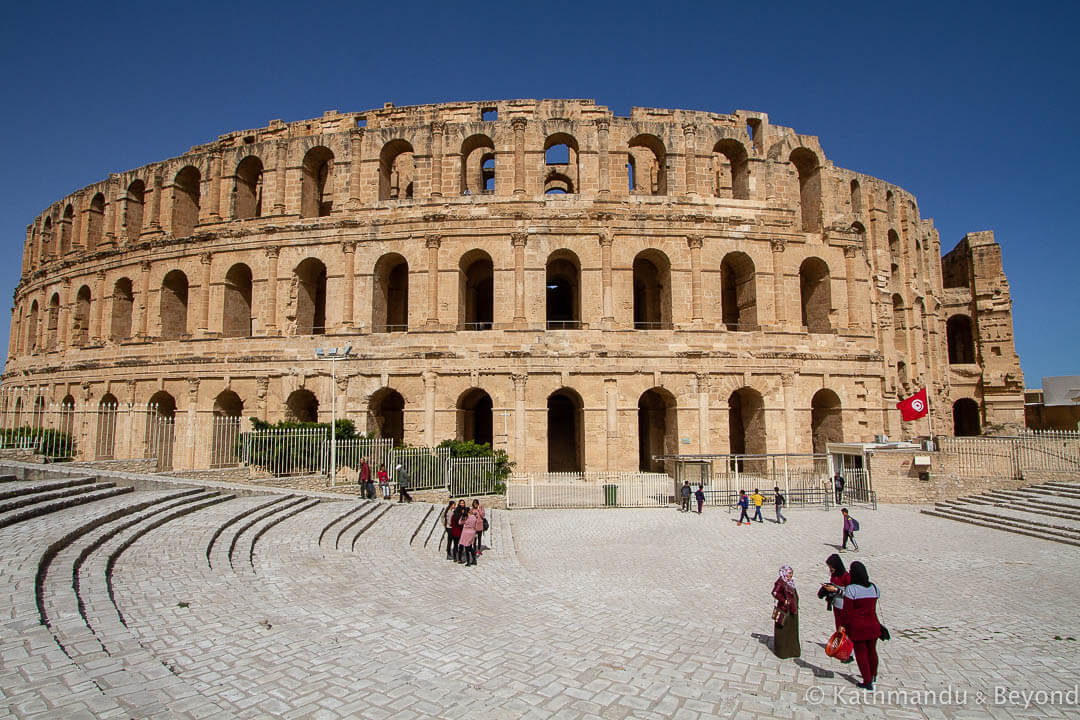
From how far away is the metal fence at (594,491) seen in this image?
58.0 feet

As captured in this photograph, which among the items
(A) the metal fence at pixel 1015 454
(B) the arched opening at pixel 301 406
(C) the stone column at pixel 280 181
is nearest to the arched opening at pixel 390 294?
(B) the arched opening at pixel 301 406

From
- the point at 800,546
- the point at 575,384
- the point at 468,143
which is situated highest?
the point at 468,143

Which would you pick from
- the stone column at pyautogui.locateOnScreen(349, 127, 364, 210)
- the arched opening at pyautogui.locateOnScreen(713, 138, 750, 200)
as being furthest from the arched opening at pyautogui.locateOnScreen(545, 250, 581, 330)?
the stone column at pyautogui.locateOnScreen(349, 127, 364, 210)

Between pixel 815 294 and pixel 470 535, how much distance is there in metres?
21.2

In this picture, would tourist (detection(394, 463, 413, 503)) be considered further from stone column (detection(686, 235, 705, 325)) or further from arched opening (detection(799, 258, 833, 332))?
arched opening (detection(799, 258, 833, 332))

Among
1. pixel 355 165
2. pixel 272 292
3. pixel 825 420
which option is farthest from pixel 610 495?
pixel 355 165

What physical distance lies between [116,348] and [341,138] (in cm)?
1473

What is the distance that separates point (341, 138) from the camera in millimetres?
24547

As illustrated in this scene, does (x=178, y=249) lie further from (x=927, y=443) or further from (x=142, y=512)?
(x=927, y=443)

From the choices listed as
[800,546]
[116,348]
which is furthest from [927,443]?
[116,348]

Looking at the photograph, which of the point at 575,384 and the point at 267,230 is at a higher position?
the point at 267,230

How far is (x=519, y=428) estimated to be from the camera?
2167 centimetres

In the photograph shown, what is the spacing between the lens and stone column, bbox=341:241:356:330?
23188 mm

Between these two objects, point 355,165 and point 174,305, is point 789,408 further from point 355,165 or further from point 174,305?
point 174,305
